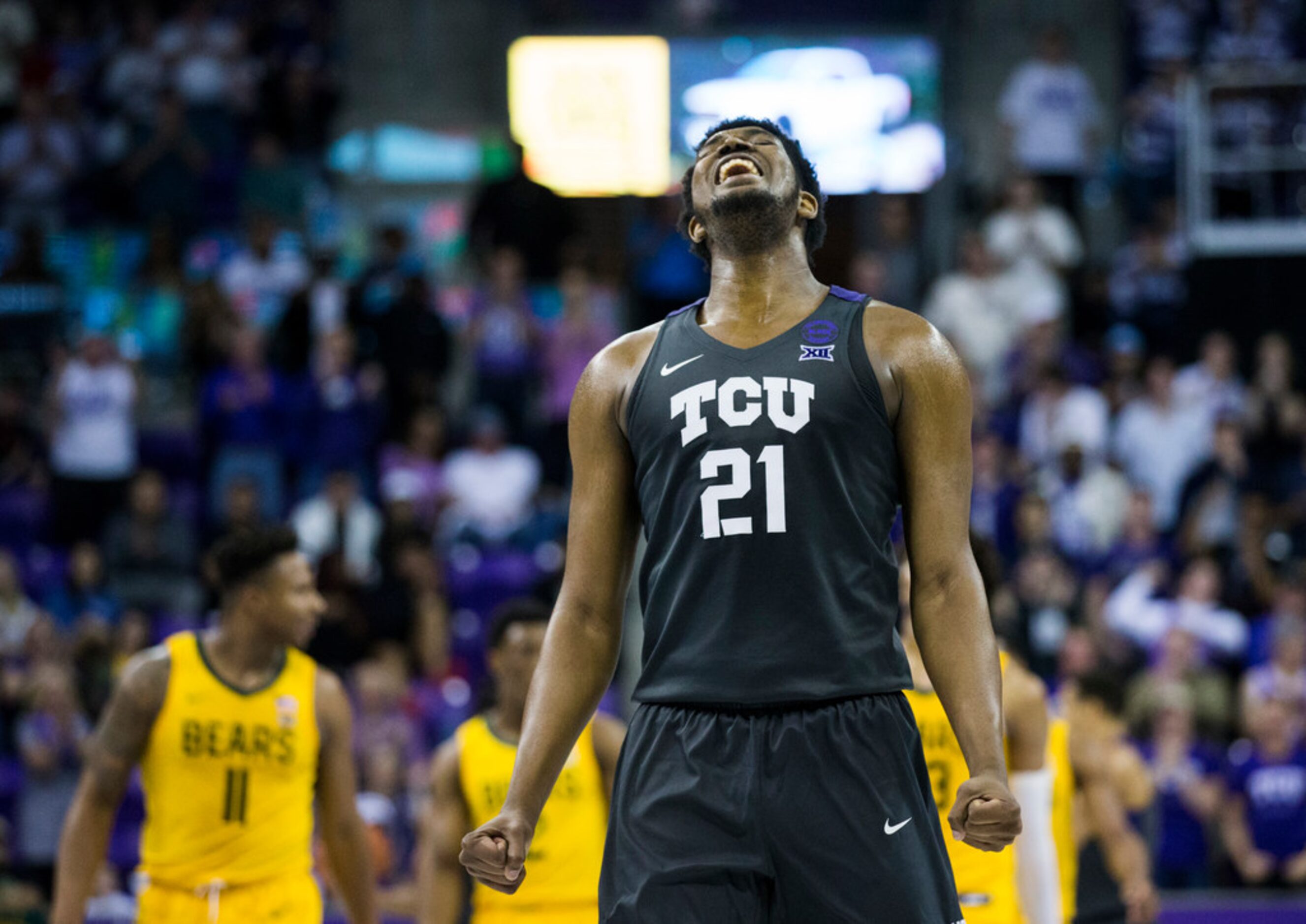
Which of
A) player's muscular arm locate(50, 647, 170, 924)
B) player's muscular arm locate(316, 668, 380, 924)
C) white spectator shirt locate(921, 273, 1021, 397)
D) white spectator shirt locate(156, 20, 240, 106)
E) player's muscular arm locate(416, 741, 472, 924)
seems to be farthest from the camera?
white spectator shirt locate(156, 20, 240, 106)

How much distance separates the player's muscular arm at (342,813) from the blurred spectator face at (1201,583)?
7.05 meters

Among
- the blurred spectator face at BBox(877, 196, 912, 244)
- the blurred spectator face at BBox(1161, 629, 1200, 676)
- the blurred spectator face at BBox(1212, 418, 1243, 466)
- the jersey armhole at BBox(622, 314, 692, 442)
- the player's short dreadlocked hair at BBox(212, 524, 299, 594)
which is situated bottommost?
the blurred spectator face at BBox(1161, 629, 1200, 676)

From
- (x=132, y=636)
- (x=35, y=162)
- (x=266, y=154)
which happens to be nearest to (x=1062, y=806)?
(x=132, y=636)

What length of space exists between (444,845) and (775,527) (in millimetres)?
3582

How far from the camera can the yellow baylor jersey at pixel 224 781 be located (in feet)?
20.1

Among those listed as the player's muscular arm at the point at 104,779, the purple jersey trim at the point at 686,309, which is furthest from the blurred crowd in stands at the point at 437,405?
the purple jersey trim at the point at 686,309

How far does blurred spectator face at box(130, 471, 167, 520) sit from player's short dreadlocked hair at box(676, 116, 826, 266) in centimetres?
967

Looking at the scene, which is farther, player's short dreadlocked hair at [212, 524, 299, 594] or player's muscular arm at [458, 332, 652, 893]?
player's short dreadlocked hair at [212, 524, 299, 594]

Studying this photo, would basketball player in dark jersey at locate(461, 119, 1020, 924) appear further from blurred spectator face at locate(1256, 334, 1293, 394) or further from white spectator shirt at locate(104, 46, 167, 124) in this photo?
white spectator shirt at locate(104, 46, 167, 124)

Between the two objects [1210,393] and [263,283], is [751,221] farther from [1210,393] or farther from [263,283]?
[263,283]

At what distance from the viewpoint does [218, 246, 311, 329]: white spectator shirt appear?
50.3ft

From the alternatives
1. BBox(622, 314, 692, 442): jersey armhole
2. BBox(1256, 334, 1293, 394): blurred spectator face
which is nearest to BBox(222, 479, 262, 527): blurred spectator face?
BBox(1256, 334, 1293, 394): blurred spectator face

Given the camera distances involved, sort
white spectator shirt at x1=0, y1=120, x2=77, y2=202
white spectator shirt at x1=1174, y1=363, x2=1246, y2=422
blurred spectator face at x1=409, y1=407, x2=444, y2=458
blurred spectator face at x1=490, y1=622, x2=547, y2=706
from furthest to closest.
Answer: white spectator shirt at x1=0, y1=120, x2=77, y2=202, blurred spectator face at x1=409, y1=407, x2=444, y2=458, white spectator shirt at x1=1174, y1=363, x2=1246, y2=422, blurred spectator face at x1=490, y1=622, x2=547, y2=706

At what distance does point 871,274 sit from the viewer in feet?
48.1
